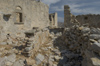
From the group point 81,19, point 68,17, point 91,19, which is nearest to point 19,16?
point 68,17

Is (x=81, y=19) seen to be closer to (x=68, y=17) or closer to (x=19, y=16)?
(x=68, y=17)

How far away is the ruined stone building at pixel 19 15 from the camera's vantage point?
8484mm

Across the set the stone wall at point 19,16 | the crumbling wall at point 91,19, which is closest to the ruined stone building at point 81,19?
the crumbling wall at point 91,19

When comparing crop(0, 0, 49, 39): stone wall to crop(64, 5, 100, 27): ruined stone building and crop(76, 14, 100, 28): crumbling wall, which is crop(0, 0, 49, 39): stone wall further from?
crop(76, 14, 100, 28): crumbling wall

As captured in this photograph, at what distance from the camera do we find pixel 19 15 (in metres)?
9.91

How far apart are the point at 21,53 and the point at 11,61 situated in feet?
1.86

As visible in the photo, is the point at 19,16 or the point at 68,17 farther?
the point at 68,17

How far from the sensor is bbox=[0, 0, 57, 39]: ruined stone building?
848 cm

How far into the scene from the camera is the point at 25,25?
10352mm

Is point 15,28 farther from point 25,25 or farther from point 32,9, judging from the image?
point 32,9

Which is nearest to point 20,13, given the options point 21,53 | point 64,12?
point 64,12

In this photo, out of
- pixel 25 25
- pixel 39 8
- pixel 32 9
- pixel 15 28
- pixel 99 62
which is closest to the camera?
pixel 99 62

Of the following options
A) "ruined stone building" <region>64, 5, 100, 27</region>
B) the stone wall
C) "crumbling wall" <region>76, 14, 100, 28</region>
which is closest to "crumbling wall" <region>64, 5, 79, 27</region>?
"ruined stone building" <region>64, 5, 100, 27</region>

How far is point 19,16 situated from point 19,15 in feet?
0.37
